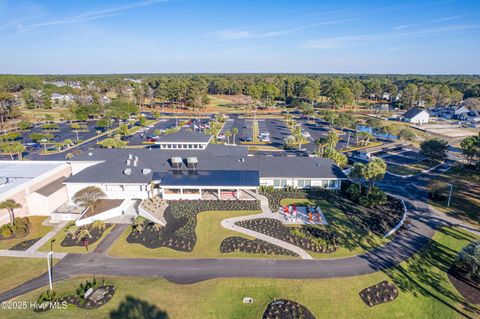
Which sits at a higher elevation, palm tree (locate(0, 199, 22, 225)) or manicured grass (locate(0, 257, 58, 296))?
palm tree (locate(0, 199, 22, 225))

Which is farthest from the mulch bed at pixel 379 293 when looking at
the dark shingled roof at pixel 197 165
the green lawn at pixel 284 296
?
the dark shingled roof at pixel 197 165

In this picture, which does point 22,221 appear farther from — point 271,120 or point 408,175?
point 271,120

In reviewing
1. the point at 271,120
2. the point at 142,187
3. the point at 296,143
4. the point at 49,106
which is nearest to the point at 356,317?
the point at 142,187

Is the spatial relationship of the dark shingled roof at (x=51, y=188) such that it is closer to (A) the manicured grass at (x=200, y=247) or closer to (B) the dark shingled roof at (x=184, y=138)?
(A) the manicured grass at (x=200, y=247)

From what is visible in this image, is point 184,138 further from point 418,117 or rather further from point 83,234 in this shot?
point 418,117

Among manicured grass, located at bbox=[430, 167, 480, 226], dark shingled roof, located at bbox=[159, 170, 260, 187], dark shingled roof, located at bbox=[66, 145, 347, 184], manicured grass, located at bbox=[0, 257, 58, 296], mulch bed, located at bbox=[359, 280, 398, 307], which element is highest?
dark shingled roof, located at bbox=[66, 145, 347, 184]

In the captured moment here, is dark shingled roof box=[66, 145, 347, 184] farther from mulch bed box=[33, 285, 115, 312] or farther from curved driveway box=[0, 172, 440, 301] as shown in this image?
mulch bed box=[33, 285, 115, 312]

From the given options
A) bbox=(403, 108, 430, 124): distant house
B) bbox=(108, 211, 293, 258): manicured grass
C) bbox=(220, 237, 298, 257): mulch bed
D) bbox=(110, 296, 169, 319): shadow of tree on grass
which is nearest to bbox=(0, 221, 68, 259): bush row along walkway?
bbox=(108, 211, 293, 258): manicured grass
